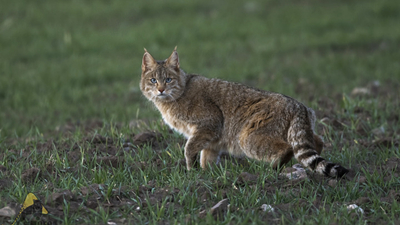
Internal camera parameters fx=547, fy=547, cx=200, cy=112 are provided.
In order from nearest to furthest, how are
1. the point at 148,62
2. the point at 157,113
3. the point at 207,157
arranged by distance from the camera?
1. the point at 207,157
2. the point at 148,62
3. the point at 157,113

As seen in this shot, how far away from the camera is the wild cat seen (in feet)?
18.3

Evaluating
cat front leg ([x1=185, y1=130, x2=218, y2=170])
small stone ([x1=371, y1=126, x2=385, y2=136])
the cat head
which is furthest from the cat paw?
small stone ([x1=371, y1=126, x2=385, y2=136])

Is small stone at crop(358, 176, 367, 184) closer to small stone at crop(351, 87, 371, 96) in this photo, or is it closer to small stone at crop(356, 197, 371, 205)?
small stone at crop(356, 197, 371, 205)

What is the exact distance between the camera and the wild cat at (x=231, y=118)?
5.59 meters

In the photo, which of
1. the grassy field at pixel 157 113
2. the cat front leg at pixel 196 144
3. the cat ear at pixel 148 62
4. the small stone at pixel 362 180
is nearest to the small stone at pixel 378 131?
the grassy field at pixel 157 113

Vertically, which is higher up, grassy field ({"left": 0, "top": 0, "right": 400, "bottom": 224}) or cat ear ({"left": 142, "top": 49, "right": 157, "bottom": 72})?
cat ear ({"left": 142, "top": 49, "right": 157, "bottom": 72})

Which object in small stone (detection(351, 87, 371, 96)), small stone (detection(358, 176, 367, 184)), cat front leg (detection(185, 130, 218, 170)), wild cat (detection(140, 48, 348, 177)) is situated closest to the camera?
small stone (detection(358, 176, 367, 184))

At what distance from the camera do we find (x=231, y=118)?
6137 millimetres

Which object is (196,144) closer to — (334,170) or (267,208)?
(267,208)

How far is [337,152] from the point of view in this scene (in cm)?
641

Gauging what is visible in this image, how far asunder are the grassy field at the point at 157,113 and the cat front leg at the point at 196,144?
0.51 feet

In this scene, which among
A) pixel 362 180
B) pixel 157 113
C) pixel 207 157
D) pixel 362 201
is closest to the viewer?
pixel 362 201

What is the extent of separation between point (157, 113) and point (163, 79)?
8.80 ft

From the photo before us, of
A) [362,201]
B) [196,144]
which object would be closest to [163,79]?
[196,144]
